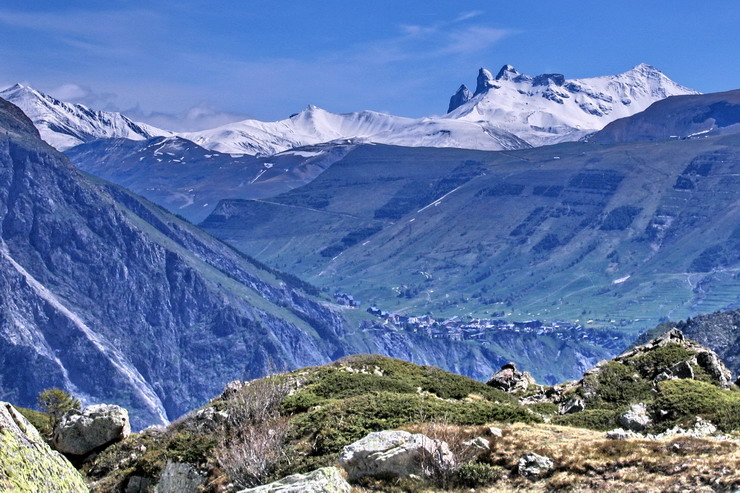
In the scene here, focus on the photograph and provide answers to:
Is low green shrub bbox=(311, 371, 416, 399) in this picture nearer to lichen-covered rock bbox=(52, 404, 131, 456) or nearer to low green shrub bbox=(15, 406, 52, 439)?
lichen-covered rock bbox=(52, 404, 131, 456)

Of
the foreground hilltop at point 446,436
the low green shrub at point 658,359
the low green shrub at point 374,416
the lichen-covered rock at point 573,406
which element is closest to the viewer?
the foreground hilltop at point 446,436

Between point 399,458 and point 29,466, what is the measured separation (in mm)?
20801

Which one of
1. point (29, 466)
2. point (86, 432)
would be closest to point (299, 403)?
point (86, 432)

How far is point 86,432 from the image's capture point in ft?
200

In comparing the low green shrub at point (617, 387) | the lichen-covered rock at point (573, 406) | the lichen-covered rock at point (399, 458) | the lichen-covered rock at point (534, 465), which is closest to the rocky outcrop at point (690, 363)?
the low green shrub at point (617, 387)

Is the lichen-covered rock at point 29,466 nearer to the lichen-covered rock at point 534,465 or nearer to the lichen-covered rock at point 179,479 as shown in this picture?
the lichen-covered rock at point 179,479

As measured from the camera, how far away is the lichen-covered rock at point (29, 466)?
26.0 metres

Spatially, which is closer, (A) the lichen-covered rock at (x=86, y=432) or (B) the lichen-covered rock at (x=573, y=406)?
(A) the lichen-covered rock at (x=86, y=432)

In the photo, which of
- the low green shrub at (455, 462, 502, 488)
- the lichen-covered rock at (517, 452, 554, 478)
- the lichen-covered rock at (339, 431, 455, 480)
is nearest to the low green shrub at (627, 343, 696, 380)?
the lichen-covered rock at (517, 452, 554, 478)

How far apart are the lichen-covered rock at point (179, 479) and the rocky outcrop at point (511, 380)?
3827 centimetres

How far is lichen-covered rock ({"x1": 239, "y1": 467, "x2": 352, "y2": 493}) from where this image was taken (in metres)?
35.1

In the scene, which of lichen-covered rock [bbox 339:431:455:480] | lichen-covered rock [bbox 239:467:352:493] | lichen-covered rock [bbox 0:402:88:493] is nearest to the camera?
lichen-covered rock [bbox 0:402:88:493]

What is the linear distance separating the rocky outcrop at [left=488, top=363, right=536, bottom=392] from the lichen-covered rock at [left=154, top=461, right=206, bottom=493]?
38.3 m

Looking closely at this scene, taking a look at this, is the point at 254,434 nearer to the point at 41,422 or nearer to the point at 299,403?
the point at 299,403
